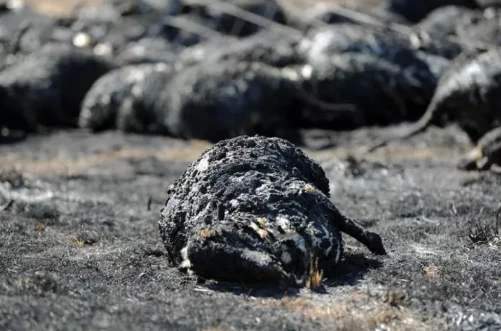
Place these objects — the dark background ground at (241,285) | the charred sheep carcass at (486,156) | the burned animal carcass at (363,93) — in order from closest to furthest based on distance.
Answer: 1. the dark background ground at (241,285)
2. the charred sheep carcass at (486,156)
3. the burned animal carcass at (363,93)

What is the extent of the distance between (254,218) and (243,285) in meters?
0.49

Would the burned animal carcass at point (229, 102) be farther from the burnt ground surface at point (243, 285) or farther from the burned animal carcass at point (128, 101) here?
the burnt ground surface at point (243, 285)

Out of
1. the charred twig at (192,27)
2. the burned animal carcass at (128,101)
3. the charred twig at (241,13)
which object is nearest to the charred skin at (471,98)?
the burned animal carcass at (128,101)

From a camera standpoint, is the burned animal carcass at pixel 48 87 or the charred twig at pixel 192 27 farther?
the charred twig at pixel 192 27

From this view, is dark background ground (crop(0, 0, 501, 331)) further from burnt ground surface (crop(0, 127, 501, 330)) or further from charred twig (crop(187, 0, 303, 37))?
charred twig (crop(187, 0, 303, 37))

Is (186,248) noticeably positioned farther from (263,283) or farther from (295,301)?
(295,301)

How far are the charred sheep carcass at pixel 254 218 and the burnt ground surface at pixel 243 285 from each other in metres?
0.16

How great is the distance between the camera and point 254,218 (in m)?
5.89

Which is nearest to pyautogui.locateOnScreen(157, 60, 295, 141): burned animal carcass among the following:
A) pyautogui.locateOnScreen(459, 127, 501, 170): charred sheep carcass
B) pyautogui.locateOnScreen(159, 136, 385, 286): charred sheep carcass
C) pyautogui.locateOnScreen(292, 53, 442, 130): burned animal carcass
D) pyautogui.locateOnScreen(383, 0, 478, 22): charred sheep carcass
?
pyautogui.locateOnScreen(292, 53, 442, 130): burned animal carcass

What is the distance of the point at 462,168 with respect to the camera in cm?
1145

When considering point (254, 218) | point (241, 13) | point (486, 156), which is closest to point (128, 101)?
point (241, 13)

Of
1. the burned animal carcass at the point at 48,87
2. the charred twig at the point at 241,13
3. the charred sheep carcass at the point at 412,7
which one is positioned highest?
the charred sheep carcass at the point at 412,7

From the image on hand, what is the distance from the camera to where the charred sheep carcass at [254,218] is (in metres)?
5.67

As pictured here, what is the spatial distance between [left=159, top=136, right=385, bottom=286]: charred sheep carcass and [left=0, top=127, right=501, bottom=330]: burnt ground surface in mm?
155
